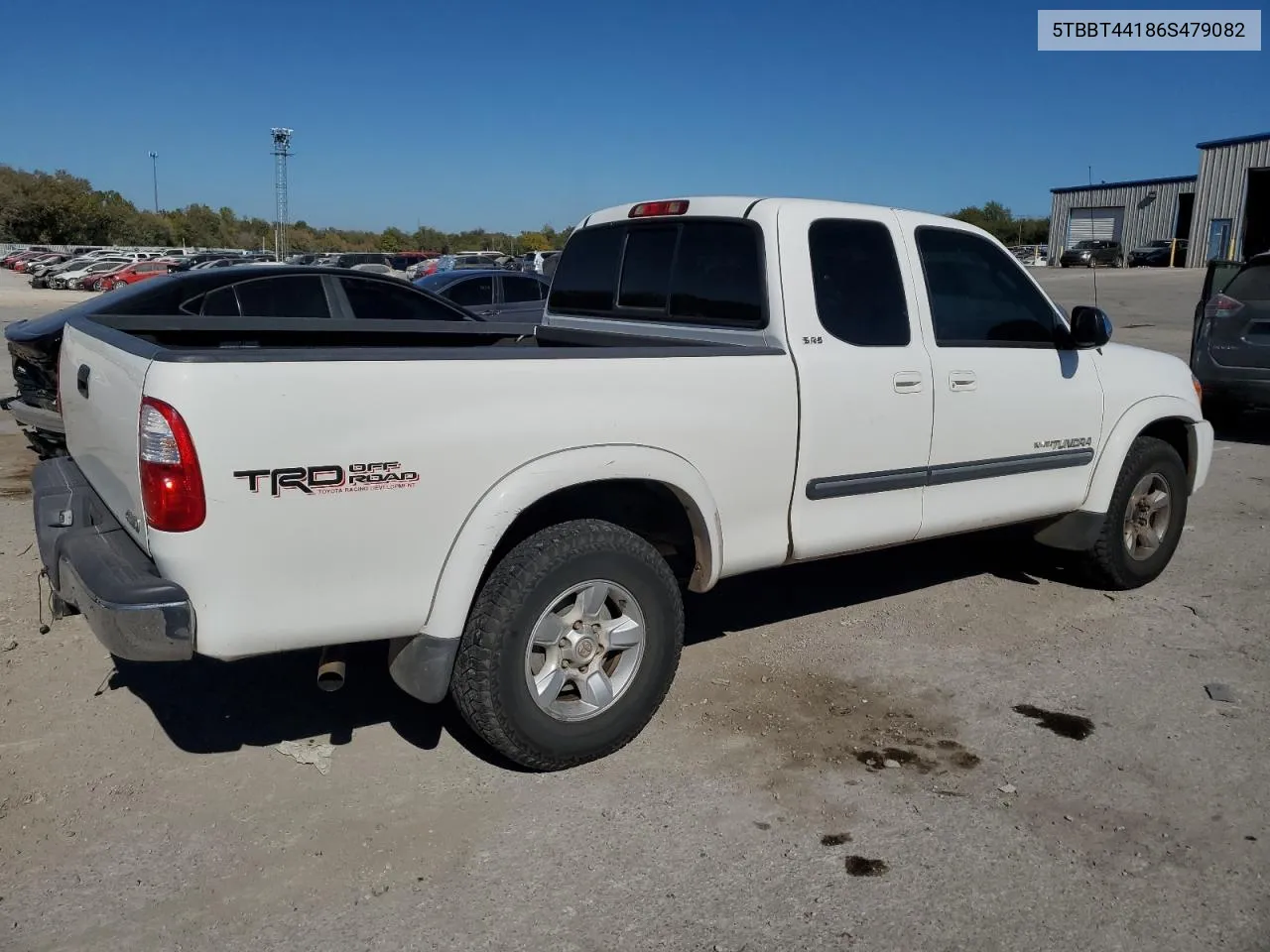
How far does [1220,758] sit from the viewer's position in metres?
3.92

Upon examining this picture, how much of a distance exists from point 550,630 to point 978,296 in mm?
2624

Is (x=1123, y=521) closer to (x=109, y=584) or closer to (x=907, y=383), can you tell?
(x=907, y=383)

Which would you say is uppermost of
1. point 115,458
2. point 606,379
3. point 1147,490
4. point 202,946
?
point 606,379

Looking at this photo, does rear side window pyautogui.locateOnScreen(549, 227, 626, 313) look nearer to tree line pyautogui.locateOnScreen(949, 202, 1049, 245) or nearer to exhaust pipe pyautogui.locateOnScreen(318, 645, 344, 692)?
exhaust pipe pyautogui.locateOnScreen(318, 645, 344, 692)

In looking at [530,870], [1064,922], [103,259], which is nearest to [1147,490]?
[1064,922]

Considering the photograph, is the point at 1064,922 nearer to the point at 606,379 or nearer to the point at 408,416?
the point at 606,379

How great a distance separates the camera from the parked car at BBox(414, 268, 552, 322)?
13.4 metres

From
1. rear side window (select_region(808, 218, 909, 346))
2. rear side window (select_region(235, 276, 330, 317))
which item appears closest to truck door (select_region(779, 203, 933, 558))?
rear side window (select_region(808, 218, 909, 346))

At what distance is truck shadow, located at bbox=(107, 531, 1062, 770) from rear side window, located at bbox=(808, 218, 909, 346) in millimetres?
1641

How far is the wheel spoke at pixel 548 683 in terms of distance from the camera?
11.9ft

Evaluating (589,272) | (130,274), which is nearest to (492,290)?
(589,272)

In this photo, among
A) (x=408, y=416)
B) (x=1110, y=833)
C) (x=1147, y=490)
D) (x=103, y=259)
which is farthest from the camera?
(x=103, y=259)

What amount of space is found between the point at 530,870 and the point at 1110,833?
1830mm

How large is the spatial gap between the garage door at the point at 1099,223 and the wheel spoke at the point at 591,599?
63.3 metres
